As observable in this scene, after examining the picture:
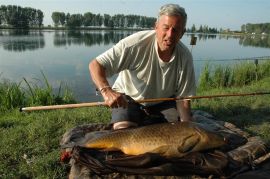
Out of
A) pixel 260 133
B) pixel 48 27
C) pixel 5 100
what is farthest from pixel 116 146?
pixel 48 27

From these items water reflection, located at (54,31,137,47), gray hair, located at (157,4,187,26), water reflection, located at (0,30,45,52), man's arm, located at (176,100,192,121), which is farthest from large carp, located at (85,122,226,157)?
water reflection, located at (54,31,137,47)

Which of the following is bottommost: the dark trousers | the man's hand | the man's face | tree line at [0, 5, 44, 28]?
the dark trousers

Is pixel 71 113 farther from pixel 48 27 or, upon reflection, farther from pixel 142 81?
pixel 48 27

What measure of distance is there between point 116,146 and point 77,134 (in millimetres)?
804

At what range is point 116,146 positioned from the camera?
9.77 feet

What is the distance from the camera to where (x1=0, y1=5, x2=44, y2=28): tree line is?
63844mm

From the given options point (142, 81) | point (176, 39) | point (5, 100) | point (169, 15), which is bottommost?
point (5, 100)

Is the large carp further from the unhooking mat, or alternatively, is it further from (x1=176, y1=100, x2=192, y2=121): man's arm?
(x1=176, y1=100, x2=192, y2=121): man's arm

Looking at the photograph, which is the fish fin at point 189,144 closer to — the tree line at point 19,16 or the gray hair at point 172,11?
the gray hair at point 172,11

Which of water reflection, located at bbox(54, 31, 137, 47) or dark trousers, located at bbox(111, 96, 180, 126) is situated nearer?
dark trousers, located at bbox(111, 96, 180, 126)

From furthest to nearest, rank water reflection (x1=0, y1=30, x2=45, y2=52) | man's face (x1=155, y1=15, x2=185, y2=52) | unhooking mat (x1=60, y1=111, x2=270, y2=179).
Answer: water reflection (x1=0, y1=30, x2=45, y2=52) < man's face (x1=155, y1=15, x2=185, y2=52) < unhooking mat (x1=60, y1=111, x2=270, y2=179)

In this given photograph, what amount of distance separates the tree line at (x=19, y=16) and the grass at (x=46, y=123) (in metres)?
60.9

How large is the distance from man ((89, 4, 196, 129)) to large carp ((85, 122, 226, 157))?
37cm

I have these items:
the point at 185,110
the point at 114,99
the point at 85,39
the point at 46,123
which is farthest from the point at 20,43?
the point at 114,99
